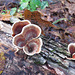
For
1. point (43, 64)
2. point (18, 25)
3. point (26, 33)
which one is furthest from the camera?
point (18, 25)

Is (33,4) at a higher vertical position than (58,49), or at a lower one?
higher

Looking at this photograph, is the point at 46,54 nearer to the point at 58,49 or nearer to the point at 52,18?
the point at 58,49

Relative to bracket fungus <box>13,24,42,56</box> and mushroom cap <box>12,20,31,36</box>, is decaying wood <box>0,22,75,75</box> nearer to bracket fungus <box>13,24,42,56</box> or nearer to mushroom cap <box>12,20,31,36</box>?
bracket fungus <box>13,24,42,56</box>

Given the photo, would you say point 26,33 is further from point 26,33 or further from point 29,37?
point 29,37

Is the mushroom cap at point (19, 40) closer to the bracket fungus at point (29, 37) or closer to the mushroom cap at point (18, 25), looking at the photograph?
the bracket fungus at point (29, 37)

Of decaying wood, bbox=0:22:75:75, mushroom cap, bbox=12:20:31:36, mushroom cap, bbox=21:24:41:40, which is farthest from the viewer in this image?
mushroom cap, bbox=12:20:31:36

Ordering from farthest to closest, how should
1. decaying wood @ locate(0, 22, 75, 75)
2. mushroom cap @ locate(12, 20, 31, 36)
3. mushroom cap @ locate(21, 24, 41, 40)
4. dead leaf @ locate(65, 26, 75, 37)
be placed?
dead leaf @ locate(65, 26, 75, 37)
mushroom cap @ locate(12, 20, 31, 36)
mushroom cap @ locate(21, 24, 41, 40)
decaying wood @ locate(0, 22, 75, 75)

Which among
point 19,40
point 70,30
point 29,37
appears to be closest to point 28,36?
point 29,37

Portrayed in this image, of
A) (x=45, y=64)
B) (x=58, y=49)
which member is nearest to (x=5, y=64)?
(x=45, y=64)

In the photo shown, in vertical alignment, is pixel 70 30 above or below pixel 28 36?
below

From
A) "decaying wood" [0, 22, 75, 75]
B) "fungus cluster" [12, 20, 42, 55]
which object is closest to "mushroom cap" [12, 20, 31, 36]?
"fungus cluster" [12, 20, 42, 55]

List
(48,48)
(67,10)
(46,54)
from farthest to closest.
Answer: (67,10), (48,48), (46,54)
